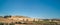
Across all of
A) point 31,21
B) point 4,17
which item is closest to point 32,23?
point 31,21

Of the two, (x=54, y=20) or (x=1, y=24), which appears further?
(x=54, y=20)

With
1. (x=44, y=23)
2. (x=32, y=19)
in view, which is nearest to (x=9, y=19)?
(x=32, y=19)

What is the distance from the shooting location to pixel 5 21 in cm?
679

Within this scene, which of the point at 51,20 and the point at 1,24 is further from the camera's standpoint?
the point at 51,20

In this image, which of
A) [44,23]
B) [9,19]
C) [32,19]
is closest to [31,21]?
[32,19]

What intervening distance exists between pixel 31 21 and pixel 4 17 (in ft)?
4.28

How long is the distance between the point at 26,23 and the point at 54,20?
1410 mm

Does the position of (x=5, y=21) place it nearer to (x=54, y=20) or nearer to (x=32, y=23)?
(x=32, y=23)

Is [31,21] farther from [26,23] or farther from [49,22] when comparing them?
[49,22]

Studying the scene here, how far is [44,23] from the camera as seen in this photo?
6.96 meters

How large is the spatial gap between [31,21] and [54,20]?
1.13 meters

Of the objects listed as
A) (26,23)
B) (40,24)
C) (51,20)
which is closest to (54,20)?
(51,20)

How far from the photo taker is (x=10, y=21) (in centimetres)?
682

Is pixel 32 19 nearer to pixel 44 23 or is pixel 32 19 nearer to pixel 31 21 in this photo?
pixel 31 21
